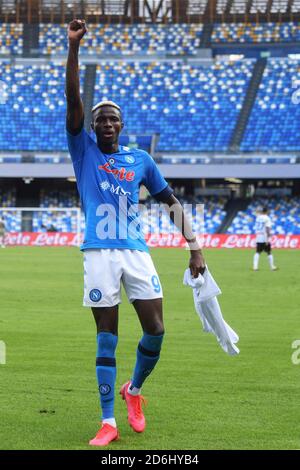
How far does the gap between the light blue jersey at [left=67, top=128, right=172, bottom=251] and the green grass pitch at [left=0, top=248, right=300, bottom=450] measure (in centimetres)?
149

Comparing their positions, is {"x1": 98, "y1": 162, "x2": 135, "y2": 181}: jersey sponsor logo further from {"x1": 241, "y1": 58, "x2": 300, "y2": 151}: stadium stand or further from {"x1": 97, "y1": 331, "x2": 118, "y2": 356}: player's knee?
{"x1": 241, "y1": 58, "x2": 300, "y2": 151}: stadium stand

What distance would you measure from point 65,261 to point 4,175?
21.3 meters

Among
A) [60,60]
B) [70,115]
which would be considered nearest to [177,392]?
[70,115]

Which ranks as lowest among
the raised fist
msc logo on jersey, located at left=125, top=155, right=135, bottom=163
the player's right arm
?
msc logo on jersey, located at left=125, top=155, right=135, bottom=163

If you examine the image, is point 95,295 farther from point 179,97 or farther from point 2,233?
point 179,97

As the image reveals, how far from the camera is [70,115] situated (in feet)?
20.6

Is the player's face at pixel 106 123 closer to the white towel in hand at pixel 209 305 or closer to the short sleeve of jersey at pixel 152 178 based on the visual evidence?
the short sleeve of jersey at pixel 152 178

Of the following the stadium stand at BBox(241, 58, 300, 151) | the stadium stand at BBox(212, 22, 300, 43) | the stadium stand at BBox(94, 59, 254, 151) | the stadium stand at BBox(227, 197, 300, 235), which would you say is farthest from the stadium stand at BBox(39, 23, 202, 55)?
the stadium stand at BBox(227, 197, 300, 235)

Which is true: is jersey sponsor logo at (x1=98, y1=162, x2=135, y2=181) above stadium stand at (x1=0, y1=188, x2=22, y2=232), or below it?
above

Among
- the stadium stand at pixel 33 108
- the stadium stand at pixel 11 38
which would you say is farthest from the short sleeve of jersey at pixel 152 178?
the stadium stand at pixel 11 38

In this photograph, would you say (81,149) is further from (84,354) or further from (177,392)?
(84,354)

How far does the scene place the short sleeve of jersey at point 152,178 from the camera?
6.74m

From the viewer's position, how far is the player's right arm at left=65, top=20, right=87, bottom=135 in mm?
6070
